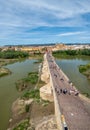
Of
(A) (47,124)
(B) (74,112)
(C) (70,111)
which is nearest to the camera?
(B) (74,112)

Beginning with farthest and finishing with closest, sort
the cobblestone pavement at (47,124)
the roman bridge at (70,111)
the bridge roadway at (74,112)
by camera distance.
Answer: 1. the cobblestone pavement at (47,124)
2. the bridge roadway at (74,112)
3. the roman bridge at (70,111)

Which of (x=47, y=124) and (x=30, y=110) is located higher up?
(x=47, y=124)

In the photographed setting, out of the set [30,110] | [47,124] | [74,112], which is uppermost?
[74,112]

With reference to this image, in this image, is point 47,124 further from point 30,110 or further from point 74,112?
point 30,110

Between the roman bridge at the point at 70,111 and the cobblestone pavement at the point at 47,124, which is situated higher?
the roman bridge at the point at 70,111

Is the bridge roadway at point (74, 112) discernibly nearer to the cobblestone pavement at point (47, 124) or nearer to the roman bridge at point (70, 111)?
the roman bridge at point (70, 111)

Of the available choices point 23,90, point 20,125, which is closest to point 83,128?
point 20,125

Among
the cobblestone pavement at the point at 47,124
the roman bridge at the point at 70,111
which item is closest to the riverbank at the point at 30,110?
the cobblestone pavement at the point at 47,124

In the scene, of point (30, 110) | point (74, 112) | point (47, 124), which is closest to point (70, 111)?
point (74, 112)

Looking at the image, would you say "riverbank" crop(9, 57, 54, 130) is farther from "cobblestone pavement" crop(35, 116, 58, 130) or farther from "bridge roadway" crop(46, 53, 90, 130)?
"bridge roadway" crop(46, 53, 90, 130)

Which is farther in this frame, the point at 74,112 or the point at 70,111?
the point at 70,111

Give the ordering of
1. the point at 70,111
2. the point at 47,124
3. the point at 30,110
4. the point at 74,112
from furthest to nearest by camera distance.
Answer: the point at 30,110 < the point at 47,124 < the point at 70,111 < the point at 74,112
